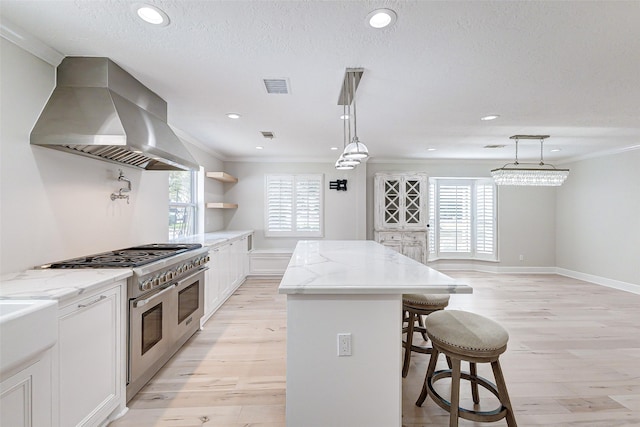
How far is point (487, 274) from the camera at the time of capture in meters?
5.99

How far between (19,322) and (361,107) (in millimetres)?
2961

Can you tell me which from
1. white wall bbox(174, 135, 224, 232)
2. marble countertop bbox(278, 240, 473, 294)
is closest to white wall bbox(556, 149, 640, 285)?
marble countertop bbox(278, 240, 473, 294)

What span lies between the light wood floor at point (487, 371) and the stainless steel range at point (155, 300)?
0.21 m

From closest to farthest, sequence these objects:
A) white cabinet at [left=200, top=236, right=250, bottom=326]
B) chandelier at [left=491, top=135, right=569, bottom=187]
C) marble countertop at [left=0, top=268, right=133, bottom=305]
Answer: marble countertop at [left=0, top=268, right=133, bottom=305] → white cabinet at [left=200, top=236, right=250, bottom=326] → chandelier at [left=491, top=135, right=569, bottom=187]

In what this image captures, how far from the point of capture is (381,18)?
1591mm

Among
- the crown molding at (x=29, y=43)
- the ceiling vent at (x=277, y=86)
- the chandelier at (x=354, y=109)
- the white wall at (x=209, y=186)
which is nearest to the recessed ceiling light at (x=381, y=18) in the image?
the chandelier at (x=354, y=109)

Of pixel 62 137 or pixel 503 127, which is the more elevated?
pixel 503 127

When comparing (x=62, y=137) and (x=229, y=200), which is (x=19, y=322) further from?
(x=229, y=200)

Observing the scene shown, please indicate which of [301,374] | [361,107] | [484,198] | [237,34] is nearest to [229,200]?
[361,107]

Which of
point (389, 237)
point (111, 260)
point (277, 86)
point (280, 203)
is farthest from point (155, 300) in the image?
point (389, 237)

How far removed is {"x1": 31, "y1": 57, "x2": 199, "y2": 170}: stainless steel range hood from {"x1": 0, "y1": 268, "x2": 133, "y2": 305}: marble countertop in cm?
86

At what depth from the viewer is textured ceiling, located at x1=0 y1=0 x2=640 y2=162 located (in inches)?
61.4

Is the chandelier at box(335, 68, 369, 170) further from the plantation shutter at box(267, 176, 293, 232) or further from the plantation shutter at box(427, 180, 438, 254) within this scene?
the plantation shutter at box(427, 180, 438, 254)

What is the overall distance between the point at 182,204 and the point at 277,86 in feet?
8.92
